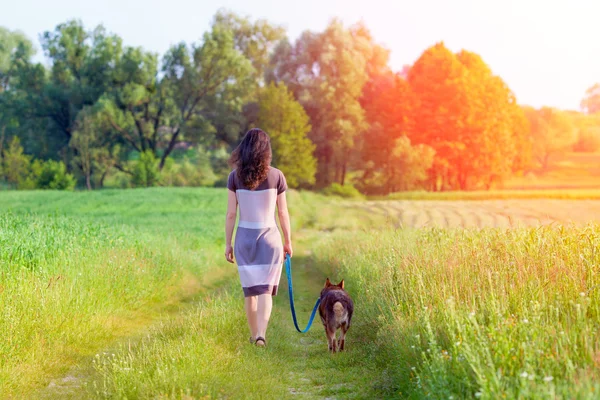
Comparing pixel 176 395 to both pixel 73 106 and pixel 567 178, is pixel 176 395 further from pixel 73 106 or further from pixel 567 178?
pixel 73 106

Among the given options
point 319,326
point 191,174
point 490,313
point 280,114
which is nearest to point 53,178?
point 191,174

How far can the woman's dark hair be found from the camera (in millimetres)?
7727

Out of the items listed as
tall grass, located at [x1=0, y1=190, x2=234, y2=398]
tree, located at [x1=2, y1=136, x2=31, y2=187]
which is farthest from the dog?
tree, located at [x1=2, y1=136, x2=31, y2=187]

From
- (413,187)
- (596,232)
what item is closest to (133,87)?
(413,187)

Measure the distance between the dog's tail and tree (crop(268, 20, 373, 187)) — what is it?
43271mm

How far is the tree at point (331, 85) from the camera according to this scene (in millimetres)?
51719

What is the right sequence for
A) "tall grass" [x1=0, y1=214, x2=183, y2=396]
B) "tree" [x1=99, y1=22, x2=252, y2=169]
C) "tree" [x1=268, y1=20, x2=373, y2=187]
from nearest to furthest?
"tall grass" [x1=0, y1=214, x2=183, y2=396] → "tree" [x1=268, y1=20, x2=373, y2=187] → "tree" [x1=99, y1=22, x2=252, y2=169]

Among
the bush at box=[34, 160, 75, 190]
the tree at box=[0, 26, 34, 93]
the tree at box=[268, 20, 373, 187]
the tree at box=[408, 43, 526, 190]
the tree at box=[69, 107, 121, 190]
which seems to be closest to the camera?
the tree at box=[408, 43, 526, 190]

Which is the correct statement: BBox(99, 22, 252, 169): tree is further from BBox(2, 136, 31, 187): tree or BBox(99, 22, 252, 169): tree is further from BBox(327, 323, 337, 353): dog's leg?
BBox(327, 323, 337, 353): dog's leg

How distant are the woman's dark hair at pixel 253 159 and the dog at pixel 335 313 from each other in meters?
1.82

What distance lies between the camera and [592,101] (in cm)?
4250

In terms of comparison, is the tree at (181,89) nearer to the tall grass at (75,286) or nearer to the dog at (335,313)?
the tall grass at (75,286)

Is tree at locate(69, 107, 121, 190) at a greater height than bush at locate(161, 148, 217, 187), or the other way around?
tree at locate(69, 107, 121, 190)

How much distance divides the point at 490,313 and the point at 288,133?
42918 mm
